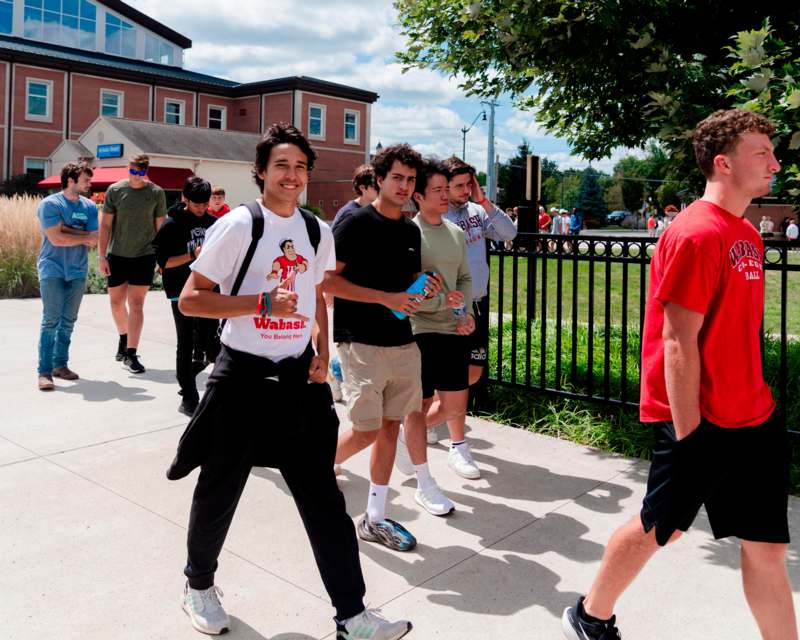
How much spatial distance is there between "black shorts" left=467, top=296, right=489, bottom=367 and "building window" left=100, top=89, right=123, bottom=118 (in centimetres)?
3680

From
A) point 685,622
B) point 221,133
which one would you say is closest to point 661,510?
point 685,622

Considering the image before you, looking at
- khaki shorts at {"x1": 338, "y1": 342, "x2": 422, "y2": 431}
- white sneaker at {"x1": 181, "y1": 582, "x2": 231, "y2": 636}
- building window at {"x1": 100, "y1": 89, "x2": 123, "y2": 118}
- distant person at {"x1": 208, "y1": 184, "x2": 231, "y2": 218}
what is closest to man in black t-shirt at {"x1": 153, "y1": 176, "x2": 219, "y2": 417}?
distant person at {"x1": 208, "y1": 184, "x2": 231, "y2": 218}

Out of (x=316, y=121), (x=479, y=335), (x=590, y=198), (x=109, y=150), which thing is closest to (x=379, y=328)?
(x=479, y=335)

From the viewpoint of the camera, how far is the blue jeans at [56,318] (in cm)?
662

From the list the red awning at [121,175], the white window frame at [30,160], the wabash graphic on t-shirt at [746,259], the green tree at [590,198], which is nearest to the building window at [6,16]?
the white window frame at [30,160]

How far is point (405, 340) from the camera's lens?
379 cm

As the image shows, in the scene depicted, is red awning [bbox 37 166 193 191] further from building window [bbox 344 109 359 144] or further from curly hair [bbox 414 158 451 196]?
curly hair [bbox 414 158 451 196]

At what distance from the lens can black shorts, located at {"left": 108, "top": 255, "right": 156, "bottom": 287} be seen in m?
7.48

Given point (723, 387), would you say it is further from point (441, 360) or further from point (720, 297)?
point (441, 360)

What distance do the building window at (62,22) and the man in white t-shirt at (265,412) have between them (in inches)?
1846

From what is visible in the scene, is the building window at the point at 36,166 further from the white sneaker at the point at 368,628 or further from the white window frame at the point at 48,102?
the white sneaker at the point at 368,628

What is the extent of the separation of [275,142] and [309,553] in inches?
75.5

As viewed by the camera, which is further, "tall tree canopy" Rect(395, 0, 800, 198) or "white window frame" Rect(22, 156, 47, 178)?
"white window frame" Rect(22, 156, 47, 178)

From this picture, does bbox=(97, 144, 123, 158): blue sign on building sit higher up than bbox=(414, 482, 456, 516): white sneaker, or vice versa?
bbox=(97, 144, 123, 158): blue sign on building
